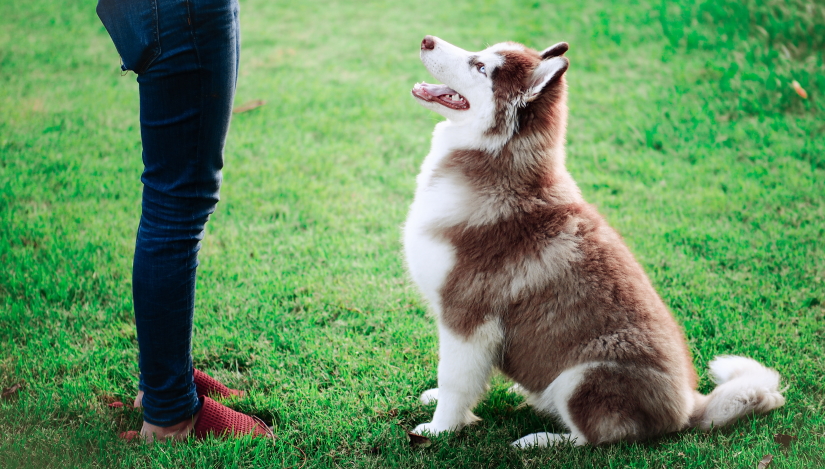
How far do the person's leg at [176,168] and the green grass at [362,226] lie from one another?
0.43 meters

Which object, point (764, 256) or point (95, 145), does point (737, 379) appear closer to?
point (764, 256)

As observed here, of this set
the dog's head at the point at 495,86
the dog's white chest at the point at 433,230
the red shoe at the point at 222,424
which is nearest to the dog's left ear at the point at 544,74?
the dog's head at the point at 495,86

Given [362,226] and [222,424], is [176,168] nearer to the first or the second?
[222,424]

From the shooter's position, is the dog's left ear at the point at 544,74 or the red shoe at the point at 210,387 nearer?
the dog's left ear at the point at 544,74

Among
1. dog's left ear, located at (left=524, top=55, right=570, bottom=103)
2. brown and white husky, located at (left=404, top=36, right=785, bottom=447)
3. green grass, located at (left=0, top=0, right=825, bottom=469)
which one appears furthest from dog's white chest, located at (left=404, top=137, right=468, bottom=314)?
green grass, located at (left=0, top=0, right=825, bottom=469)

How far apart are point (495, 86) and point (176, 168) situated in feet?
4.23

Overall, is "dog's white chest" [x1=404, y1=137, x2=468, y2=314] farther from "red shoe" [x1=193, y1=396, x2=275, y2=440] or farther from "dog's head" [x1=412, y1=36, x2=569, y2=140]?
"red shoe" [x1=193, y1=396, x2=275, y2=440]

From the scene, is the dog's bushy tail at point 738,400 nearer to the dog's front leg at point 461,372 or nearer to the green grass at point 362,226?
the green grass at point 362,226

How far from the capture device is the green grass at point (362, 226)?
8.23ft

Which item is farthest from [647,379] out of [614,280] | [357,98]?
[357,98]

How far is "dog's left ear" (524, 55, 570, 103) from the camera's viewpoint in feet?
7.34

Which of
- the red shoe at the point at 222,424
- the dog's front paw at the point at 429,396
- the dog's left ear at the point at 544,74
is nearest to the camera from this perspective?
the dog's left ear at the point at 544,74

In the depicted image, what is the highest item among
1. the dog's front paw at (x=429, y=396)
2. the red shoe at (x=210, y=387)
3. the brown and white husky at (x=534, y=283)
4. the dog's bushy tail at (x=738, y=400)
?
the brown and white husky at (x=534, y=283)

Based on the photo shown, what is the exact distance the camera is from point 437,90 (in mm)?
2578
